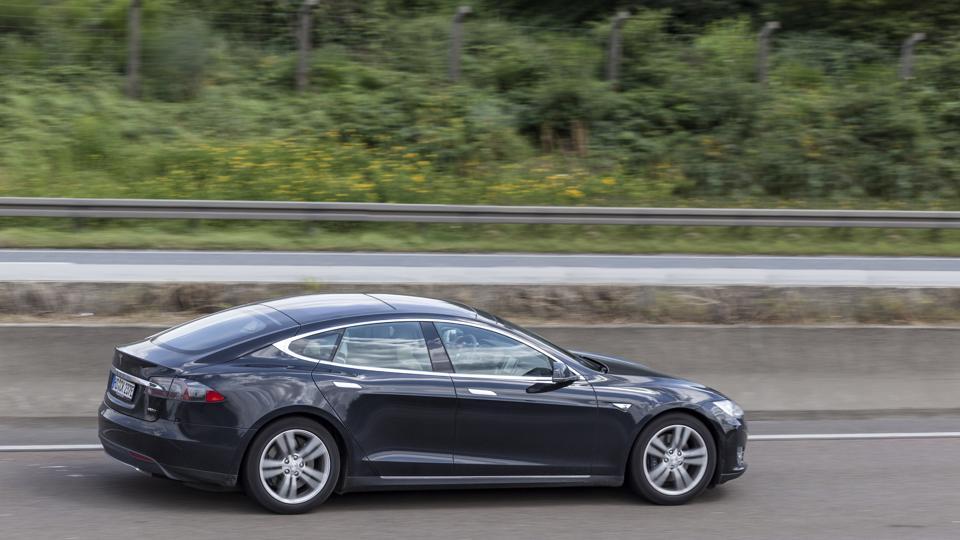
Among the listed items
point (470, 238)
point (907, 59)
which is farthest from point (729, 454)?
point (907, 59)

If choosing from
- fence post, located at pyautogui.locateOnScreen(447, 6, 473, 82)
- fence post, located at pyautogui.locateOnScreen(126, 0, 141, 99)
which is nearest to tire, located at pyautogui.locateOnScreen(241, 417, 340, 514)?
fence post, located at pyautogui.locateOnScreen(126, 0, 141, 99)

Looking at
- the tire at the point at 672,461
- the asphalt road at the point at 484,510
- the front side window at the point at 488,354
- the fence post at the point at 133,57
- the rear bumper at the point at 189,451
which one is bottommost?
the asphalt road at the point at 484,510

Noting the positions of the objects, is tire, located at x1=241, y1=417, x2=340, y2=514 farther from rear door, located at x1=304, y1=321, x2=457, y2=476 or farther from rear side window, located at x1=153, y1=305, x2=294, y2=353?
rear side window, located at x1=153, y1=305, x2=294, y2=353

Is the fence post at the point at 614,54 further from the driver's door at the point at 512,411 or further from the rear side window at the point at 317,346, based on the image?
the rear side window at the point at 317,346

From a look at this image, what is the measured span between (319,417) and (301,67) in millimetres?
17903

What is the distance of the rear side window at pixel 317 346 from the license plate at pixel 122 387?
0.98m

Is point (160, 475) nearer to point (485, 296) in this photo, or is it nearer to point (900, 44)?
point (485, 296)

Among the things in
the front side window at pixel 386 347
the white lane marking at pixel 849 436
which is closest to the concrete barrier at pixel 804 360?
the white lane marking at pixel 849 436

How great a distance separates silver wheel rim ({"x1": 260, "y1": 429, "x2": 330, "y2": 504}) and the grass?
1022cm

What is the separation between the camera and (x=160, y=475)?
21.3 ft

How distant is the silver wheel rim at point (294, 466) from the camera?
21.4 ft

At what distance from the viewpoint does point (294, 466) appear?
6.57 meters

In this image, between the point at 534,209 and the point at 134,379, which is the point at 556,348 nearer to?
the point at 134,379

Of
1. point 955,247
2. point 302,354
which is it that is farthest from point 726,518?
point 955,247
